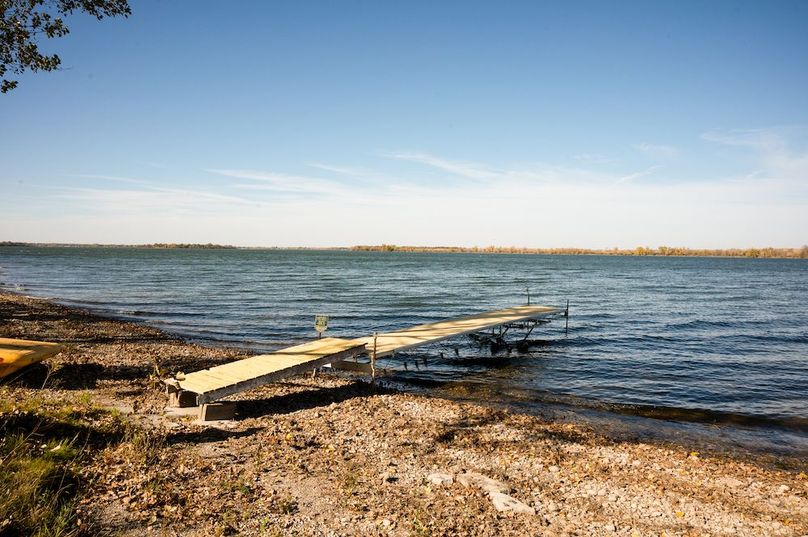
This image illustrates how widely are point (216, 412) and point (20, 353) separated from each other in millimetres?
5674

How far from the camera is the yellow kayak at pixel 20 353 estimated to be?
1159cm

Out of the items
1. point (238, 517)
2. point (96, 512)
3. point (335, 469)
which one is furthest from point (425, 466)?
point (96, 512)

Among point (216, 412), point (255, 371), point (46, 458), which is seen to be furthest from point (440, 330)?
point (46, 458)

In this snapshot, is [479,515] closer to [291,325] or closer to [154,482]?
[154,482]

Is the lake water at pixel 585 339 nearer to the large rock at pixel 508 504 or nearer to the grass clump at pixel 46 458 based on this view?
the large rock at pixel 508 504

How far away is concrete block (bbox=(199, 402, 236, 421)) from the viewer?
10766 millimetres

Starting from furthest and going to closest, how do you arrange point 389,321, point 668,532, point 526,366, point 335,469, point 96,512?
point 389,321, point 526,366, point 335,469, point 668,532, point 96,512

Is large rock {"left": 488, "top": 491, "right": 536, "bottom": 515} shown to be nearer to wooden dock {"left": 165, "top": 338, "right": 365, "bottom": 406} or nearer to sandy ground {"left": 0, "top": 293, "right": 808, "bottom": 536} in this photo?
sandy ground {"left": 0, "top": 293, "right": 808, "bottom": 536}

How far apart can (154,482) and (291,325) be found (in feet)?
68.2

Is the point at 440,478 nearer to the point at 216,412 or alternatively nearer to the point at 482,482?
the point at 482,482

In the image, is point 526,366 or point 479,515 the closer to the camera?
point 479,515

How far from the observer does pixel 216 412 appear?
10898 mm

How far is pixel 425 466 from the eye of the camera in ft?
29.3

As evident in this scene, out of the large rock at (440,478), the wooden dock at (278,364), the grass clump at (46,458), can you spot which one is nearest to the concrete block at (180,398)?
the wooden dock at (278,364)
